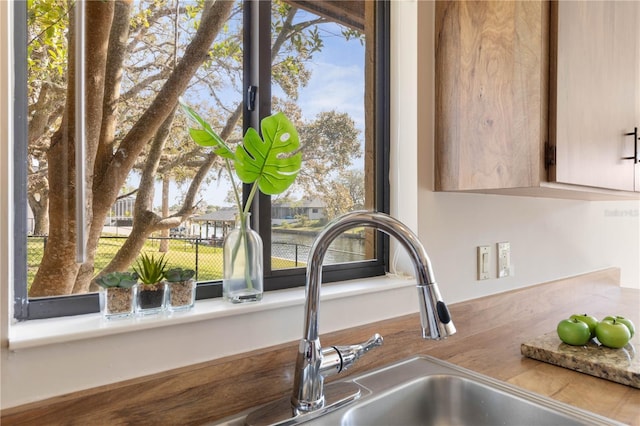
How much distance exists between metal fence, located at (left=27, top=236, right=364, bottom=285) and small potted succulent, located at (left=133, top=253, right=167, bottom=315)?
12 centimetres

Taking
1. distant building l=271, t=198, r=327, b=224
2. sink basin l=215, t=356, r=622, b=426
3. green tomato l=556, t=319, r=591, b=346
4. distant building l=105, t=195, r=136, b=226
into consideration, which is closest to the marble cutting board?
green tomato l=556, t=319, r=591, b=346

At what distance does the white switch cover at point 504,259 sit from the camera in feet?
4.31

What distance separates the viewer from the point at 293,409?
2.43 feet

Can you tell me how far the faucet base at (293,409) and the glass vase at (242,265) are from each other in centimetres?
22

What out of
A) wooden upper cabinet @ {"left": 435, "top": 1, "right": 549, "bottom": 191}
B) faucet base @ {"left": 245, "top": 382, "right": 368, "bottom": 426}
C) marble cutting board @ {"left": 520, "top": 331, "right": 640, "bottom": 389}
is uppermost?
wooden upper cabinet @ {"left": 435, "top": 1, "right": 549, "bottom": 191}

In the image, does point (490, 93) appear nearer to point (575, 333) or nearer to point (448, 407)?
point (575, 333)

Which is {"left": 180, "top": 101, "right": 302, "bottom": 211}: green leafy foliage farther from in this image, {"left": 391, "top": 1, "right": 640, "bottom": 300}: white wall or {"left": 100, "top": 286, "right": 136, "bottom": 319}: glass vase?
{"left": 391, "top": 1, "right": 640, "bottom": 300}: white wall

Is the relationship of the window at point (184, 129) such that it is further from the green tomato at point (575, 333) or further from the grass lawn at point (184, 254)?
the green tomato at point (575, 333)

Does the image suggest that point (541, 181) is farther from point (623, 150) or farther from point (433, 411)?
point (433, 411)

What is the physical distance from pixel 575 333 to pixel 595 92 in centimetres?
69

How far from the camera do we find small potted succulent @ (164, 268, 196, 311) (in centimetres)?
75

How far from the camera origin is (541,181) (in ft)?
3.04

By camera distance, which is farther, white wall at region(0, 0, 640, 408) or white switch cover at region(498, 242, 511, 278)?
white switch cover at region(498, 242, 511, 278)

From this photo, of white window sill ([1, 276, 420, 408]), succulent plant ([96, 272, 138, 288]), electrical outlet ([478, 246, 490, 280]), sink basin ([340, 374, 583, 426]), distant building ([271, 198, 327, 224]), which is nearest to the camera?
white window sill ([1, 276, 420, 408])
